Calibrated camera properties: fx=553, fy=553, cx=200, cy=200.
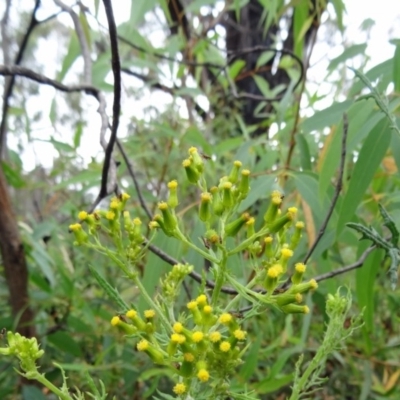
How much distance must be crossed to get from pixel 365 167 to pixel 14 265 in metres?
0.44

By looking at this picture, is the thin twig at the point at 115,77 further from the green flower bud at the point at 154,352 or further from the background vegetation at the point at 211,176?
the green flower bud at the point at 154,352

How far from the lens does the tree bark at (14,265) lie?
664 millimetres

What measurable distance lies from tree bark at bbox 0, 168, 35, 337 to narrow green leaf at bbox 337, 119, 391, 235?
40 centimetres

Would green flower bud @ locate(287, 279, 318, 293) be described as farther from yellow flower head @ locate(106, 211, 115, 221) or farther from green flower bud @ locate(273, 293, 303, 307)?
yellow flower head @ locate(106, 211, 115, 221)

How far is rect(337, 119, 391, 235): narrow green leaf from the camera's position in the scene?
46 centimetres

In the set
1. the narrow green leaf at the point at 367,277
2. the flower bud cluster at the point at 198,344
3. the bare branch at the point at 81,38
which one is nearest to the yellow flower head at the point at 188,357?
the flower bud cluster at the point at 198,344

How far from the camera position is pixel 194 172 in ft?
0.98

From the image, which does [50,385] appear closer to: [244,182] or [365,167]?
[244,182]

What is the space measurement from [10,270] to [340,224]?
0.42m

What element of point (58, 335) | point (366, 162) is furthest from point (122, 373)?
point (366, 162)

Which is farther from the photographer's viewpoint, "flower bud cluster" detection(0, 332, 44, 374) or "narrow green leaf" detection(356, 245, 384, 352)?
"narrow green leaf" detection(356, 245, 384, 352)

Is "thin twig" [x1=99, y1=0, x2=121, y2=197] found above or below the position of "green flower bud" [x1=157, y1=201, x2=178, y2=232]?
above

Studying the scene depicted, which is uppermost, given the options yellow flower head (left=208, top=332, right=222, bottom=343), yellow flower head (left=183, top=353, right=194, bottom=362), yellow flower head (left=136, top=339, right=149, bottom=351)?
yellow flower head (left=136, top=339, right=149, bottom=351)

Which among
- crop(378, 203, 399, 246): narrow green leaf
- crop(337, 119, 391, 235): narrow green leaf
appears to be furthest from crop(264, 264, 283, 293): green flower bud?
crop(337, 119, 391, 235): narrow green leaf
